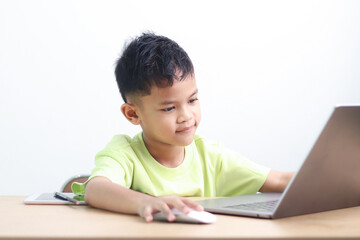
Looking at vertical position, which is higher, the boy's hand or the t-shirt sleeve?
the boy's hand

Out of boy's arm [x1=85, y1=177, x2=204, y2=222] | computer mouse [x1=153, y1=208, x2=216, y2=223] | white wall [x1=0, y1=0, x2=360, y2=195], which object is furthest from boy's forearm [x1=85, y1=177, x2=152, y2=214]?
white wall [x1=0, y1=0, x2=360, y2=195]

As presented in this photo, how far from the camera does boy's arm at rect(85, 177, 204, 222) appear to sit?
2.40 feet

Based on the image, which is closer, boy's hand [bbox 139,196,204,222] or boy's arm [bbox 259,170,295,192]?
boy's hand [bbox 139,196,204,222]

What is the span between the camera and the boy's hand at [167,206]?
2.35ft

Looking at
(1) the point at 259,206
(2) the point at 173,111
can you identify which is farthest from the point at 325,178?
(2) the point at 173,111

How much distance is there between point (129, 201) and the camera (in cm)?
84

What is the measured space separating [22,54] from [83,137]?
58 centimetres

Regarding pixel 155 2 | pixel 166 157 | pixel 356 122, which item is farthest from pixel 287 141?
pixel 356 122

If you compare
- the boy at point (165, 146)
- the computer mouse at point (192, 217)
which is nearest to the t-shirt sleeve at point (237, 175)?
the boy at point (165, 146)

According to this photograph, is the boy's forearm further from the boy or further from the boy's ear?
the boy's ear

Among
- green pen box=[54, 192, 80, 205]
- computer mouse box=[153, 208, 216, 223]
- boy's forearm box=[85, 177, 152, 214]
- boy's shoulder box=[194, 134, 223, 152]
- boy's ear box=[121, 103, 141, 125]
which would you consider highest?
boy's ear box=[121, 103, 141, 125]

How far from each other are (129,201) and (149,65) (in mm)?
465

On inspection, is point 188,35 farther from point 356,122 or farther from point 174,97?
point 356,122

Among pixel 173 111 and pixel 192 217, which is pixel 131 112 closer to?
pixel 173 111
